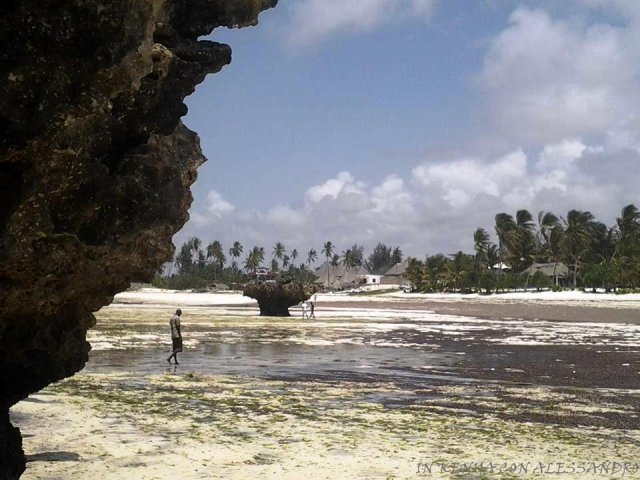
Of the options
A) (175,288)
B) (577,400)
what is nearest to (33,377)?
(577,400)

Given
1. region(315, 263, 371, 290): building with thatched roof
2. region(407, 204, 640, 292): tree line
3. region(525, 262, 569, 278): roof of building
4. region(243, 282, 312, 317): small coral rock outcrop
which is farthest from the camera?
region(315, 263, 371, 290): building with thatched roof

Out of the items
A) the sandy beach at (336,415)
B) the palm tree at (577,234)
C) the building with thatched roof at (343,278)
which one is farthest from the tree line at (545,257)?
the sandy beach at (336,415)

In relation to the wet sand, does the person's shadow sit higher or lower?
higher

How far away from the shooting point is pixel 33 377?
7.23 meters

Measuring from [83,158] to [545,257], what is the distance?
395 ft

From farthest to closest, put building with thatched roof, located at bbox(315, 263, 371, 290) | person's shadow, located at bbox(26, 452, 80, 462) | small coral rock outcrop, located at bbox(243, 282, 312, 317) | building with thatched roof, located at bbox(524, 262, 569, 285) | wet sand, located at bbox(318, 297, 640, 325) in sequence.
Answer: building with thatched roof, located at bbox(315, 263, 371, 290), building with thatched roof, located at bbox(524, 262, 569, 285), wet sand, located at bbox(318, 297, 640, 325), small coral rock outcrop, located at bbox(243, 282, 312, 317), person's shadow, located at bbox(26, 452, 80, 462)

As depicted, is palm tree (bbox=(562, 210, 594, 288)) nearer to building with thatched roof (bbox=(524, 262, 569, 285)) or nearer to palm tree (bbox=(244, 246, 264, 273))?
building with thatched roof (bbox=(524, 262, 569, 285))

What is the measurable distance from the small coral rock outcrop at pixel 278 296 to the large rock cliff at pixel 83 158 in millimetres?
40111

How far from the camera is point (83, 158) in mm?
5586

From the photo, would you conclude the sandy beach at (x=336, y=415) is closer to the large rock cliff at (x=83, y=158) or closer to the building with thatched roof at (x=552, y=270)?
the large rock cliff at (x=83, y=158)

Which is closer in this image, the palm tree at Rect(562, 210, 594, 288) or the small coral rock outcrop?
the small coral rock outcrop

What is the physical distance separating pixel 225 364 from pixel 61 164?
15.4 m

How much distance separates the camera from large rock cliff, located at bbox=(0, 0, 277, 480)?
4906 mm

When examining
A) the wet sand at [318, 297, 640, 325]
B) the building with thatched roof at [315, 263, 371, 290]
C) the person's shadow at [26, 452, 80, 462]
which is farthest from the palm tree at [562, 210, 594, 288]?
the person's shadow at [26, 452, 80, 462]
